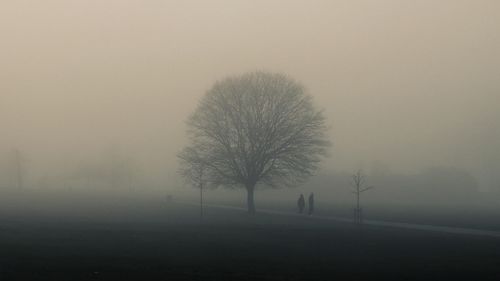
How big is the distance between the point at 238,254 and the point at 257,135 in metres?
41.6

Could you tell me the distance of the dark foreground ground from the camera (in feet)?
78.3

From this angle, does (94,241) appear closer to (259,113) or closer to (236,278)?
(236,278)

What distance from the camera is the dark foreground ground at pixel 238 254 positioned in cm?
2388

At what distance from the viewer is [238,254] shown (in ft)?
100

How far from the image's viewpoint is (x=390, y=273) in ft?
81.8

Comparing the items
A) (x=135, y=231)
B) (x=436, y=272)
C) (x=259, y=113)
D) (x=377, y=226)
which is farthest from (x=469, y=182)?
(x=436, y=272)

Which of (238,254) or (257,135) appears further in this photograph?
(257,135)

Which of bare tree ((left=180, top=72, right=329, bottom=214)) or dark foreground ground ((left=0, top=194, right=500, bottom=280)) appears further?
bare tree ((left=180, top=72, right=329, bottom=214))

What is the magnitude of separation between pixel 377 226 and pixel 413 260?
23.4 m

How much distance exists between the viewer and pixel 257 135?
7188 centimetres

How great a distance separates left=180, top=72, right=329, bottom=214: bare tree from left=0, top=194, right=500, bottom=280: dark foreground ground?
2535cm

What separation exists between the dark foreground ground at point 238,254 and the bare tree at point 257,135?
2535cm

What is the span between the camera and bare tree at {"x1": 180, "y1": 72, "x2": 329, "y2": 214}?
235 feet

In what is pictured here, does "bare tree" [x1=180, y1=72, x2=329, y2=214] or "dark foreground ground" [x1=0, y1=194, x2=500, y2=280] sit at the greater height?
"bare tree" [x1=180, y1=72, x2=329, y2=214]
